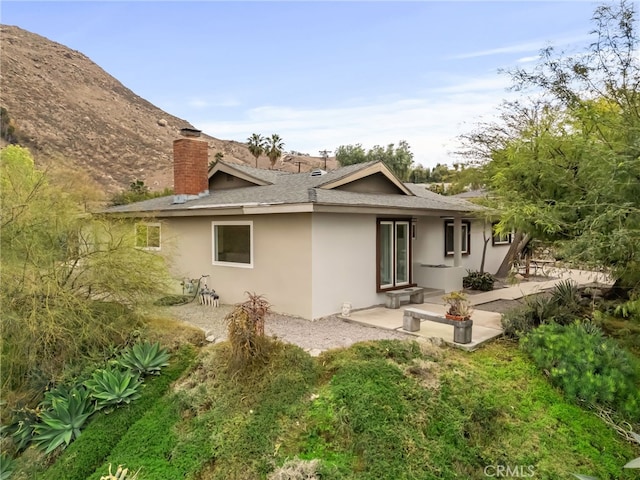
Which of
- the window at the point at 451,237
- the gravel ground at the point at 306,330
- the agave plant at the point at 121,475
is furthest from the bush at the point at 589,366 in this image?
the window at the point at 451,237

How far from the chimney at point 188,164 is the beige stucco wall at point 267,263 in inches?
49.2

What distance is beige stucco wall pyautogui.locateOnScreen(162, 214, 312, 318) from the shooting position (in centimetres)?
929

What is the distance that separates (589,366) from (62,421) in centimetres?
784

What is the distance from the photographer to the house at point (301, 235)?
365 inches

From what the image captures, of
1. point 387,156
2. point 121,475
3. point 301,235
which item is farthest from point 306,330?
point 387,156

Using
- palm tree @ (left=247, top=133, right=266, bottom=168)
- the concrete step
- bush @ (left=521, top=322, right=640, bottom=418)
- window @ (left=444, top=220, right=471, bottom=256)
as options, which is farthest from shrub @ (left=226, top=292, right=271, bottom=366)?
palm tree @ (left=247, top=133, right=266, bottom=168)

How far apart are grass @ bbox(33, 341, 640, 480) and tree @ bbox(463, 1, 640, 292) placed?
8.83ft

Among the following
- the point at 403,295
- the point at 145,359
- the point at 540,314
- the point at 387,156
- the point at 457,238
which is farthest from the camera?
the point at 387,156

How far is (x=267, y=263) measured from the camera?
33.0 ft

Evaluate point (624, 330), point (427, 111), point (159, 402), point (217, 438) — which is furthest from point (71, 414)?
point (427, 111)

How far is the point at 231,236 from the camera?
11078 millimetres

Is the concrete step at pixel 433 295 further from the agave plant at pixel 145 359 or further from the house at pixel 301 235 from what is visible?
the agave plant at pixel 145 359

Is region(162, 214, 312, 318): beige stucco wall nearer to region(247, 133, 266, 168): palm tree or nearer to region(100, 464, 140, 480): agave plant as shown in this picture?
region(100, 464, 140, 480): agave plant

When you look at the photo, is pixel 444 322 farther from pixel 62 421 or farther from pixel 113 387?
pixel 62 421
